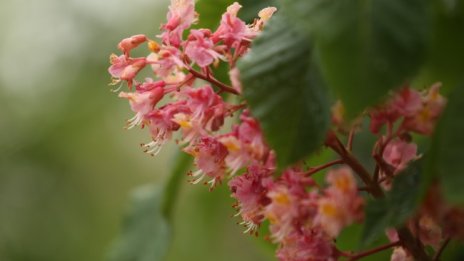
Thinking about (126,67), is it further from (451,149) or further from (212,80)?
(451,149)

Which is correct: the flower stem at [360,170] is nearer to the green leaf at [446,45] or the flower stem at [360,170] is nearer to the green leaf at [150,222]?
the green leaf at [446,45]

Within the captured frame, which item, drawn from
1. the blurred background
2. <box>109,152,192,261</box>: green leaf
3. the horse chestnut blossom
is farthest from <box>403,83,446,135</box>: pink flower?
the blurred background

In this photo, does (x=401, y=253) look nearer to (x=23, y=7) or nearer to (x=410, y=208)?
(x=410, y=208)

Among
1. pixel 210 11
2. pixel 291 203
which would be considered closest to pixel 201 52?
pixel 291 203

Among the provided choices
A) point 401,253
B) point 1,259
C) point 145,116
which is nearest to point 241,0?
point 145,116

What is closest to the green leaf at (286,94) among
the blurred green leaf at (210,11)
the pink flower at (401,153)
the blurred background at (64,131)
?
the pink flower at (401,153)
